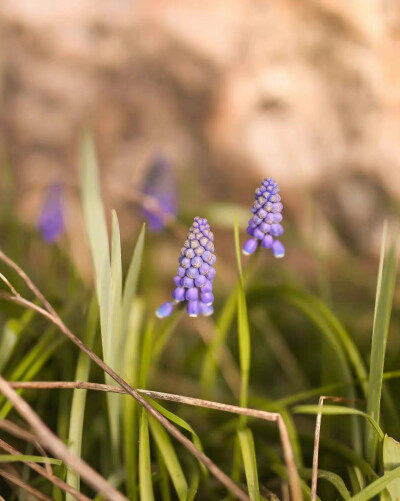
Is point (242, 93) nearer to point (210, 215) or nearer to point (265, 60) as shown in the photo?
point (265, 60)

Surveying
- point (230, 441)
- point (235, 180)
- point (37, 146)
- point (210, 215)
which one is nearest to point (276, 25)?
point (235, 180)

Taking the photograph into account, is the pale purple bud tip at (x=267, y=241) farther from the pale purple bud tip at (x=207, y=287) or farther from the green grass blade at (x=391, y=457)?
the green grass blade at (x=391, y=457)

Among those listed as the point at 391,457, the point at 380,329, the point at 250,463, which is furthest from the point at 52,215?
the point at 391,457

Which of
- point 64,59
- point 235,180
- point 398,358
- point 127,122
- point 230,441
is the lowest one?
point 230,441

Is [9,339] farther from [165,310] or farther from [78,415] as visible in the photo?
[165,310]

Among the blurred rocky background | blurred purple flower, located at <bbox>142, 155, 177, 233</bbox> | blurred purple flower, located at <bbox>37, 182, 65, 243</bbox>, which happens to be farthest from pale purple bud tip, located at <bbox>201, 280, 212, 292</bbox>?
the blurred rocky background

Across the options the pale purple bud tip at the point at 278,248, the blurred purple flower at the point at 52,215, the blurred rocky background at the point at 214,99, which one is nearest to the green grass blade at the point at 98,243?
the pale purple bud tip at the point at 278,248
